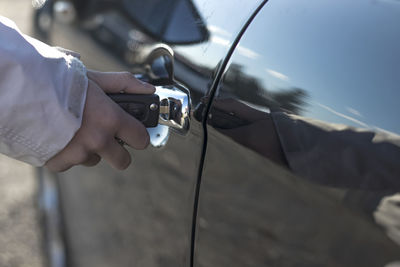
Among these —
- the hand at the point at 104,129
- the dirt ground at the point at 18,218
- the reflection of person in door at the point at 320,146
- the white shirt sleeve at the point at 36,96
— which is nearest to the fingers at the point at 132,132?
the hand at the point at 104,129

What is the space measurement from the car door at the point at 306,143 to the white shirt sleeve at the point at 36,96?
0.36m

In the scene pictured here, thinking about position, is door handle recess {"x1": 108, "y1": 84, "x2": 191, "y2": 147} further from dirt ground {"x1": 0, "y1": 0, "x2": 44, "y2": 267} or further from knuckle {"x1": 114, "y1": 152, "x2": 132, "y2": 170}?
dirt ground {"x1": 0, "y1": 0, "x2": 44, "y2": 267}

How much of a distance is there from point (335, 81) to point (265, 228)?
1.21ft

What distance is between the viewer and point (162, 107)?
1.31m

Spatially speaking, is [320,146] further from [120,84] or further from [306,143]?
[120,84]

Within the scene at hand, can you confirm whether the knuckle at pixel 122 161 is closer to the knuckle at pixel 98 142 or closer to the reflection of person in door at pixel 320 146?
the knuckle at pixel 98 142

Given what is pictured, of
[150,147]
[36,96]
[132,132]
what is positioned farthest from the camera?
[150,147]

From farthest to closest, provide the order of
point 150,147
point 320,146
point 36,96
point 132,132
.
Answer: point 150,147 → point 132,132 → point 36,96 → point 320,146

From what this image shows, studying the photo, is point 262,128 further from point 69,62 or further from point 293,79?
point 69,62

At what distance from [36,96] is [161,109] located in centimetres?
Answer: 34

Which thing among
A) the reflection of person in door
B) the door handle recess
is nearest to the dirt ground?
the door handle recess

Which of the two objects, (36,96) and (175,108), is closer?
(36,96)

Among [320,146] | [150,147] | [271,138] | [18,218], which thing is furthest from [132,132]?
[18,218]

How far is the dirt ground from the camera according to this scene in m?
2.66
